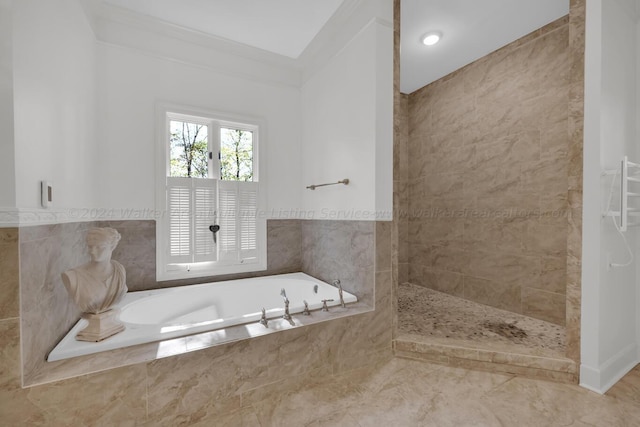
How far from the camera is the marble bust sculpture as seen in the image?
1.36 metres

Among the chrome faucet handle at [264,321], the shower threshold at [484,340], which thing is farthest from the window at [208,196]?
the shower threshold at [484,340]

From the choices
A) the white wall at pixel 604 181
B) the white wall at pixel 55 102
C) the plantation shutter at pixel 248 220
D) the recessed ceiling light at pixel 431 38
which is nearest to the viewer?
the white wall at pixel 55 102

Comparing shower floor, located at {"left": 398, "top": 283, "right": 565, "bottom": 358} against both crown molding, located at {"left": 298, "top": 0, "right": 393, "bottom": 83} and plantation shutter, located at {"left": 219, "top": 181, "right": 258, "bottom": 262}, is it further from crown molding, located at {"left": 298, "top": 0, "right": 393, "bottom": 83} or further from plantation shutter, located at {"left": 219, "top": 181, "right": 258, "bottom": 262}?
crown molding, located at {"left": 298, "top": 0, "right": 393, "bottom": 83}

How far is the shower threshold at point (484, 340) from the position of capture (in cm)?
184

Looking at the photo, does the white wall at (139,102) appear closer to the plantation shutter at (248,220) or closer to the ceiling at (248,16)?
the ceiling at (248,16)

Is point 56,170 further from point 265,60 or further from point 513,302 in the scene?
point 513,302

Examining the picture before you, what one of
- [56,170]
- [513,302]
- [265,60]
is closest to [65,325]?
[56,170]

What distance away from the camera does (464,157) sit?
10.4 feet

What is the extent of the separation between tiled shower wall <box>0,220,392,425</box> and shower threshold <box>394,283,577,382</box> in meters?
0.33

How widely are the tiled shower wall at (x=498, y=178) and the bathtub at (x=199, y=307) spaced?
174cm

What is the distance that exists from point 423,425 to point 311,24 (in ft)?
9.59

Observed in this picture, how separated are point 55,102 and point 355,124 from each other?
6.08ft

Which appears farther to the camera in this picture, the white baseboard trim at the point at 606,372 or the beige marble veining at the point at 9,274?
the white baseboard trim at the point at 606,372

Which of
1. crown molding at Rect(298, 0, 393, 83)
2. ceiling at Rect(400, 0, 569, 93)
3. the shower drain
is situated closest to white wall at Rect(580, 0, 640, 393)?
the shower drain
